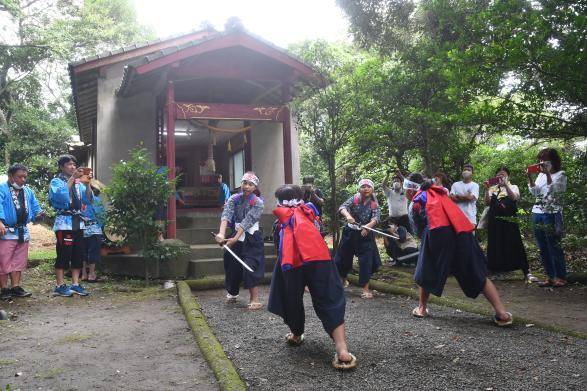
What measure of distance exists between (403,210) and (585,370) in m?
6.23

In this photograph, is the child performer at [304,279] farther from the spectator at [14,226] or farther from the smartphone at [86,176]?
the smartphone at [86,176]

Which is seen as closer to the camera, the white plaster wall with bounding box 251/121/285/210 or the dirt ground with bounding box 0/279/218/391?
the dirt ground with bounding box 0/279/218/391

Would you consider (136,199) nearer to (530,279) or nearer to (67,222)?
(67,222)

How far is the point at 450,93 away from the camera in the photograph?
6438mm

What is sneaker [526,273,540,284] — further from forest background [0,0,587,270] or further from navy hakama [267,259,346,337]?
navy hakama [267,259,346,337]

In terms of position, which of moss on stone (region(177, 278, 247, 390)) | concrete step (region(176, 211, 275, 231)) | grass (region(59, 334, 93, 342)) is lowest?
grass (region(59, 334, 93, 342))

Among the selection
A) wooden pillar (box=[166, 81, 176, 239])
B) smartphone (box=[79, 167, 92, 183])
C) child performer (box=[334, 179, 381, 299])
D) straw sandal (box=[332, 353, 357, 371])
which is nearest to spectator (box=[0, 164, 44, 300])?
smartphone (box=[79, 167, 92, 183])

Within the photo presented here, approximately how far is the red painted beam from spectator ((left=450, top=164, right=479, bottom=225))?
13.7ft

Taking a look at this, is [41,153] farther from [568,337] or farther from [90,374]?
[568,337]

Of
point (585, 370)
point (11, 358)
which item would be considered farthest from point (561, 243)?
point (11, 358)

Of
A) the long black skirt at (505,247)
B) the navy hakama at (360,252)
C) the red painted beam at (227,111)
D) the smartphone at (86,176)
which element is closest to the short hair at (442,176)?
the long black skirt at (505,247)

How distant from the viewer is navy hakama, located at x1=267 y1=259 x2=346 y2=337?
3.89m

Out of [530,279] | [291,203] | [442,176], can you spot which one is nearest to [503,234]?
[530,279]

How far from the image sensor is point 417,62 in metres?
8.84
